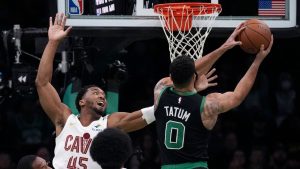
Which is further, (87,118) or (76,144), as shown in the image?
(87,118)

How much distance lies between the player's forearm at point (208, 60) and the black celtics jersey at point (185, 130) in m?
0.38

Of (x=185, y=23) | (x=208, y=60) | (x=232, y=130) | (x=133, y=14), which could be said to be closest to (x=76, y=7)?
(x=133, y=14)

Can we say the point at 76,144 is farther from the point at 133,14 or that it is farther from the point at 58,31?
the point at 133,14

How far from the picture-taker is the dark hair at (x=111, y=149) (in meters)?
5.18

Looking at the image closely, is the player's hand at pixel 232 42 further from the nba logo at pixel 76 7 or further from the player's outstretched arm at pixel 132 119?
the nba logo at pixel 76 7

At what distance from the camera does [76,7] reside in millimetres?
9391

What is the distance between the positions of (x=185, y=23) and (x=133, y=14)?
867 mm

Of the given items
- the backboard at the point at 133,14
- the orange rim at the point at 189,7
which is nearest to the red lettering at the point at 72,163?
the orange rim at the point at 189,7

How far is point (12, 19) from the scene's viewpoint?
1362 centimetres

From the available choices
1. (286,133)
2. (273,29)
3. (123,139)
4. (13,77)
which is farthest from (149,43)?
(123,139)

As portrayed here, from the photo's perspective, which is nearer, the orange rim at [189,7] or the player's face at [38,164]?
the player's face at [38,164]

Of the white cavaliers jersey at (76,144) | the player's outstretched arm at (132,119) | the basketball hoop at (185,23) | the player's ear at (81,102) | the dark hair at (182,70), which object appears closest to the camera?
the dark hair at (182,70)

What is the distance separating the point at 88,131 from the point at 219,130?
4.99 metres

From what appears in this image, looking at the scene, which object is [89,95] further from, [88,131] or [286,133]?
[286,133]
